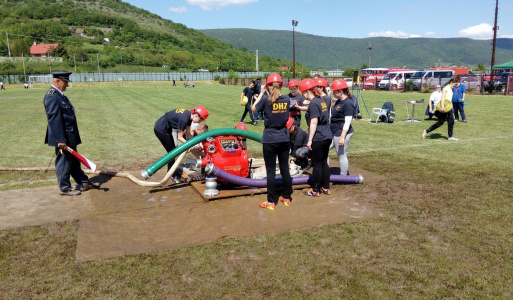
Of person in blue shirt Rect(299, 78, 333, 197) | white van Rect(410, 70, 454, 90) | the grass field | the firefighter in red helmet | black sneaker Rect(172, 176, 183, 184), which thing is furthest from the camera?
white van Rect(410, 70, 454, 90)

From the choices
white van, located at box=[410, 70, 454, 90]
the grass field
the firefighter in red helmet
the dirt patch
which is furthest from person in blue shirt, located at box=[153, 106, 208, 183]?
white van, located at box=[410, 70, 454, 90]

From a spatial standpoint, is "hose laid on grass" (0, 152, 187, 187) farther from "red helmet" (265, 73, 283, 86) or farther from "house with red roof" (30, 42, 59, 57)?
"house with red roof" (30, 42, 59, 57)

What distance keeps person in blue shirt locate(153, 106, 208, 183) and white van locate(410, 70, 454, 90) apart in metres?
31.4

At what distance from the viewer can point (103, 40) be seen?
146500mm

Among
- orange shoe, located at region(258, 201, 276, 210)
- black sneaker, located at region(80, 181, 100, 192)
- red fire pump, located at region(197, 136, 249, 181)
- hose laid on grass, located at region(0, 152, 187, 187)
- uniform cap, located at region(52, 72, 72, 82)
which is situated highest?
uniform cap, located at region(52, 72, 72, 82)

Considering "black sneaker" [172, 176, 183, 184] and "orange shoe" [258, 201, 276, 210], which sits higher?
"black sneaker" [172, 176, 183, 184]

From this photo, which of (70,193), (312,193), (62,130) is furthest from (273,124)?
(70,193)

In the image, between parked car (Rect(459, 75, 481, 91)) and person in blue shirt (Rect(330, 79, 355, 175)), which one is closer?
person in blue shirt (Rect(330, 79, 355, 175))

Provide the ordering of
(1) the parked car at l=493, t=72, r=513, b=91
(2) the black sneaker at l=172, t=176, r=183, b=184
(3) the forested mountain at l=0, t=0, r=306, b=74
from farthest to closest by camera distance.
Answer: (3) the forested mountain at l=0, t=0, r=306, b=74 → (1) the parked car at l=493, t=72, r=513, b=91 → (2) the black sneaker at l=172, t=176, r=183, b=184

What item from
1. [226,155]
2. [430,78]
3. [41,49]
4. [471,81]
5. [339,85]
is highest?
[41,49]

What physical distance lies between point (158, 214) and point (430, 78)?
1446 inches

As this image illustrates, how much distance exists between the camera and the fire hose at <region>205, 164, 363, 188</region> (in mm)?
6418

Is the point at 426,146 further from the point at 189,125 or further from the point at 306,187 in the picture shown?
the point at 189,125

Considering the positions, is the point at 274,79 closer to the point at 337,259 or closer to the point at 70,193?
the point at 337,259
